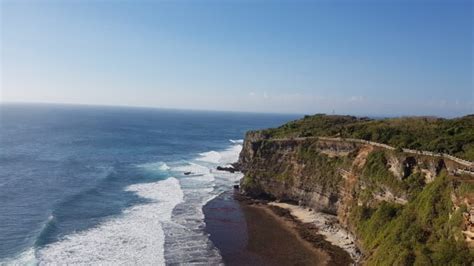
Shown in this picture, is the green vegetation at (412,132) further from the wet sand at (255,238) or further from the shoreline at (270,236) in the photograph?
the wet sand at (255,238)

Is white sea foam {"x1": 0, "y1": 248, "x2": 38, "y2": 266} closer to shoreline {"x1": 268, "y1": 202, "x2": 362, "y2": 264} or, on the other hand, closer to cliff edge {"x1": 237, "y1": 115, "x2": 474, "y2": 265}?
shoreline {"x1": 268, "y1": 202, "x2": 362, "y2": 264}

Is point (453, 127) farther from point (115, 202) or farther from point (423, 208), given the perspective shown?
point (115, 202)

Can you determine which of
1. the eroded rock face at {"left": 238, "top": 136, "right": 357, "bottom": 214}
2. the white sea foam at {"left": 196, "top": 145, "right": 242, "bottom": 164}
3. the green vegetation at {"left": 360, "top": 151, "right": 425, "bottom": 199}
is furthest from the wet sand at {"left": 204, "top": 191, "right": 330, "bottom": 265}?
the white sea foam at {"left": 196, "top": 145, "right": 242, "bottom": 164}

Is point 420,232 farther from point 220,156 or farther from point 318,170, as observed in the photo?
point 220,156

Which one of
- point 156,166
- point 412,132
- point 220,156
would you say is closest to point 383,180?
point 412,132

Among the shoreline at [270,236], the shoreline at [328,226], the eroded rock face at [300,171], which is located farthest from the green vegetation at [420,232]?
the eroded rock face at [300,171]
